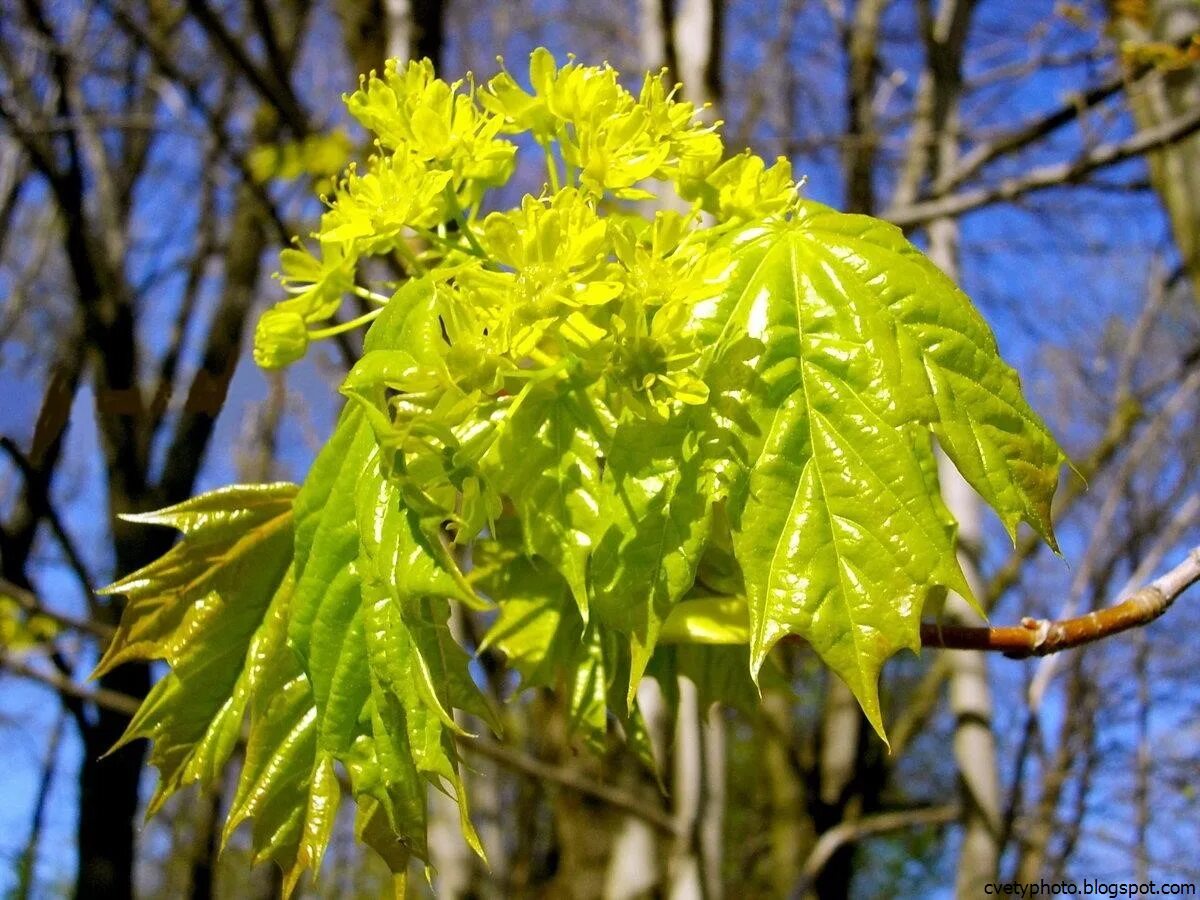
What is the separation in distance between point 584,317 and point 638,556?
23cm

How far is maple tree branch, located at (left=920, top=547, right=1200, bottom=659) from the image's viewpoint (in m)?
0.96

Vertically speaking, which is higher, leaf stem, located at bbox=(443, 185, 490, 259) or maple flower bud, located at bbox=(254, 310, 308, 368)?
leaf stem, located at bbox=(443, 185, 490, 259)

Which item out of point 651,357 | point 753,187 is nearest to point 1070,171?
point 753,187

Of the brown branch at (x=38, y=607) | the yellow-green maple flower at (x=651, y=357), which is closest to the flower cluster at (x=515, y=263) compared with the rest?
the yellow-green maple flower at (x=651, y=357)

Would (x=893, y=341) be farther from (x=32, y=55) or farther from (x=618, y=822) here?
(x=32, y=55)

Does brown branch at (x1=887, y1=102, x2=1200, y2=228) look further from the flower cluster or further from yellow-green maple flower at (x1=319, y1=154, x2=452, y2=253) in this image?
yellow-green maple flower at (x1=319, y1=154, x2=452, y2=253)

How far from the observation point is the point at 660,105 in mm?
1033

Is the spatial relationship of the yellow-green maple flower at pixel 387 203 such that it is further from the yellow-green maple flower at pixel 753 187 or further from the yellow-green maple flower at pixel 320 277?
the yellow-green maple flower at pixel 753 187

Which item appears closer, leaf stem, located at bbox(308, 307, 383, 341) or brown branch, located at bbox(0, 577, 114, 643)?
leaf stem, located at bbox(308, 307, 383, 341)

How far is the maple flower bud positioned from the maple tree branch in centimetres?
77

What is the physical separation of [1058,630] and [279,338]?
3.03 ft

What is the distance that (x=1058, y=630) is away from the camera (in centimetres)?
98

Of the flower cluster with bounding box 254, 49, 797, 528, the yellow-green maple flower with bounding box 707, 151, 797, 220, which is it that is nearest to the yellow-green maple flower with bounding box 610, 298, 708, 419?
the flower cluster with bounding box 254, 49, 797, 528

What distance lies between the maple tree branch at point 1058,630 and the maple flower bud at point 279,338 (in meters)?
0.77
